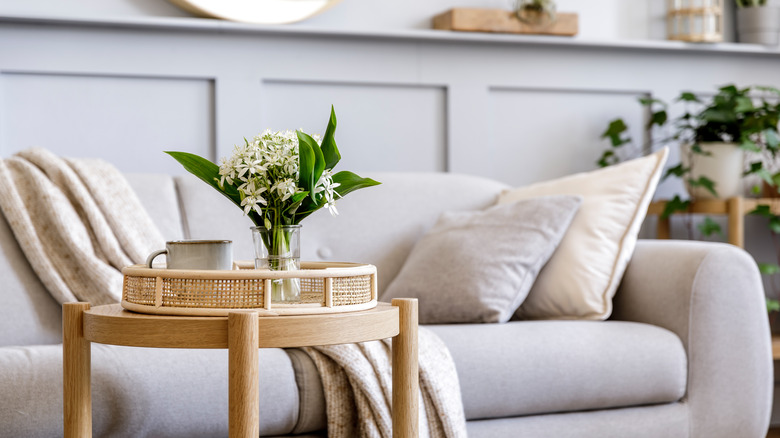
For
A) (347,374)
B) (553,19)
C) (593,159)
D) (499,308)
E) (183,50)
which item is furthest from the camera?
(593,159)

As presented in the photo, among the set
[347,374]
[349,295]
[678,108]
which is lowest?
[347,374]

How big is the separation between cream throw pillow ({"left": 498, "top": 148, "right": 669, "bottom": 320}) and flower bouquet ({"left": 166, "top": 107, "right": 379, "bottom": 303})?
0.96 m

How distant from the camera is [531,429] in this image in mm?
1811

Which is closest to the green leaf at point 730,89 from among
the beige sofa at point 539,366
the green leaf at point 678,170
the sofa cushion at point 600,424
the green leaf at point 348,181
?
the green leaf at point 678,170

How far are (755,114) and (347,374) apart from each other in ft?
5.83

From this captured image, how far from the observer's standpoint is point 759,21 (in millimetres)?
2998

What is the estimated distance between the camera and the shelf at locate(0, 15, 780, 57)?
2467mm

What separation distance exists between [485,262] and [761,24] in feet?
5.41

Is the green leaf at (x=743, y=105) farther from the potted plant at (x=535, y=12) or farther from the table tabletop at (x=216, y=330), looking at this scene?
the table tabletop at (x=216, y=330)

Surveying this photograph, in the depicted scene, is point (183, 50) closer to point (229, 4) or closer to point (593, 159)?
point (229, 4)

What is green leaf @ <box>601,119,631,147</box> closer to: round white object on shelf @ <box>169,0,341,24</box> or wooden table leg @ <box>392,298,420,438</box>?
round white object on shelf @ <box>169,0,341,24</box>

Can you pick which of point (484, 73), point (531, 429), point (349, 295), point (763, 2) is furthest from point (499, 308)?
point (763, 2)

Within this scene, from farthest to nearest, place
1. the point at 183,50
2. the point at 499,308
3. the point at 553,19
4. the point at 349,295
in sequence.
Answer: the point at 553,19 < the point at 183,50 < the point at 499,308 < the point at 349,295

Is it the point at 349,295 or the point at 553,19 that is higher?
the point at 553,19
